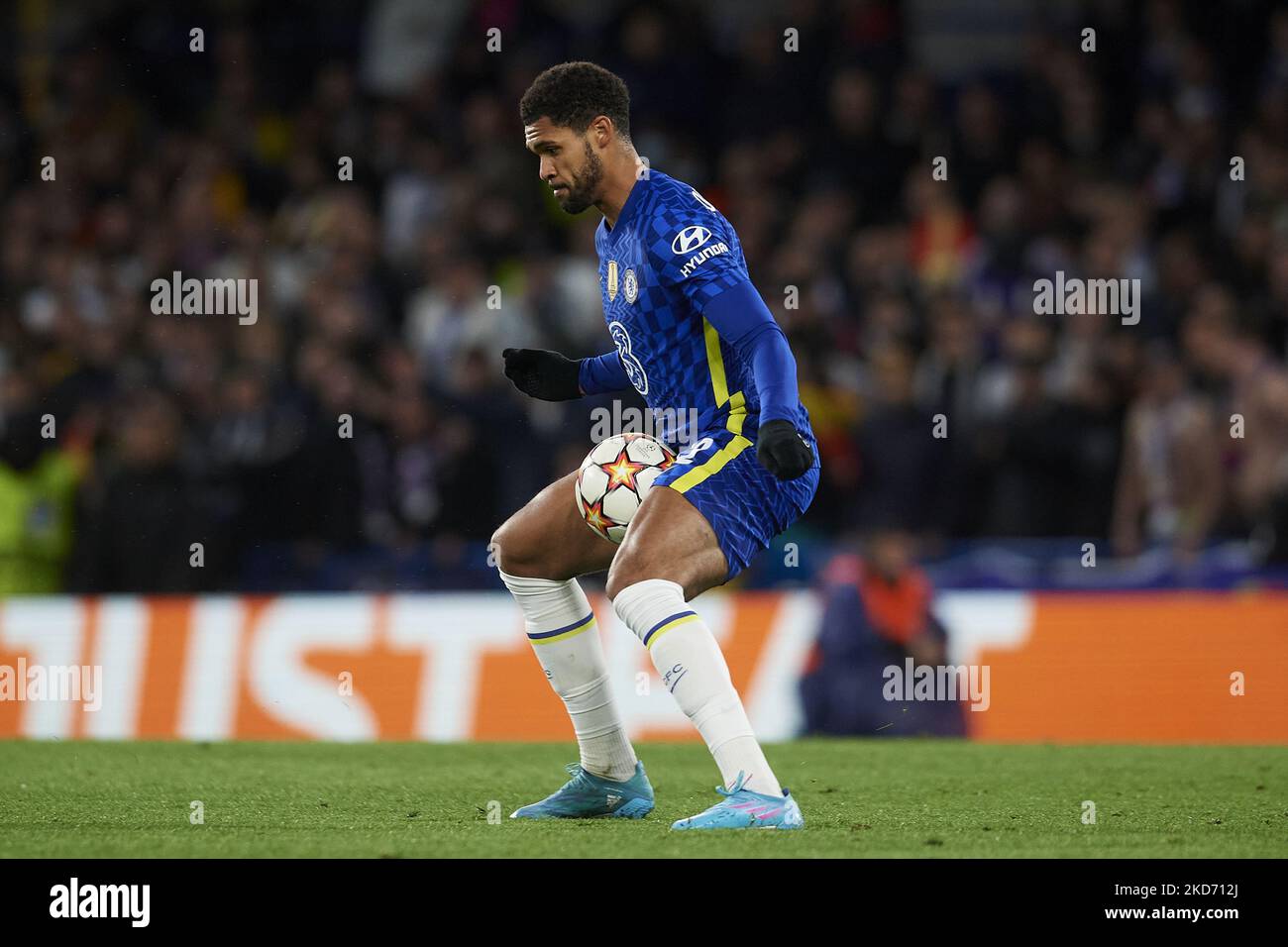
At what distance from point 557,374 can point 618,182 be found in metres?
0.95

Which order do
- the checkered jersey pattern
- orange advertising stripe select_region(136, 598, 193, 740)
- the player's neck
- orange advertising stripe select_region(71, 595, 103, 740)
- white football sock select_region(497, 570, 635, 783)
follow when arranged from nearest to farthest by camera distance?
the checkered jersey pattern → the player's neck → white football sock select_region(497, 570, 635, 783) → orange advertising stripe select_region(136, 598, 193, 740) → orange advertising stripe select_region(71, 595, 103, 740)

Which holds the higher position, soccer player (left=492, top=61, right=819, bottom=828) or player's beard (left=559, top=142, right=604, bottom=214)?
player's beard (left=559, top=142, right=604, bottom=214)

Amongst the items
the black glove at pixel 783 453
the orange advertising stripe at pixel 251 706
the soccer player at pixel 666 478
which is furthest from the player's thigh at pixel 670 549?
the orange advertising stripe at pixel 251 706

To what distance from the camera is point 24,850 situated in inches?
186

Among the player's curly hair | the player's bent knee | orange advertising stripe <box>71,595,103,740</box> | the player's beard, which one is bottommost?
orange advertising stripe <box>71,595,103,740</box>

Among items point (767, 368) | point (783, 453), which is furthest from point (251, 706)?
point (783, 453)

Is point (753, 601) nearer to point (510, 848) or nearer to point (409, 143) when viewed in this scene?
point (510, 848)

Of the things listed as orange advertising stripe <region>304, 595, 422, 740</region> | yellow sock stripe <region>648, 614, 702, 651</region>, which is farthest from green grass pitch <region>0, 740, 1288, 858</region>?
orange advertising stripe <region>304, 595, 422, 740</region>

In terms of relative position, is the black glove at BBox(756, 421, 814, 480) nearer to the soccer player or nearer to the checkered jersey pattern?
the soccer player

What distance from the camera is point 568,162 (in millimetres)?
5410

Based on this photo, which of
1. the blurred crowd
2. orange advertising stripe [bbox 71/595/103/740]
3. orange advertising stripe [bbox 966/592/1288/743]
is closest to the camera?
orange advertising stripe [bbox 966/592/1288/743]

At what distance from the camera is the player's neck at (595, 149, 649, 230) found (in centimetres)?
545

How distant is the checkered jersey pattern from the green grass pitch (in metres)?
1.26

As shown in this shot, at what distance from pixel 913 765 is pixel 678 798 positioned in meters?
1.50
